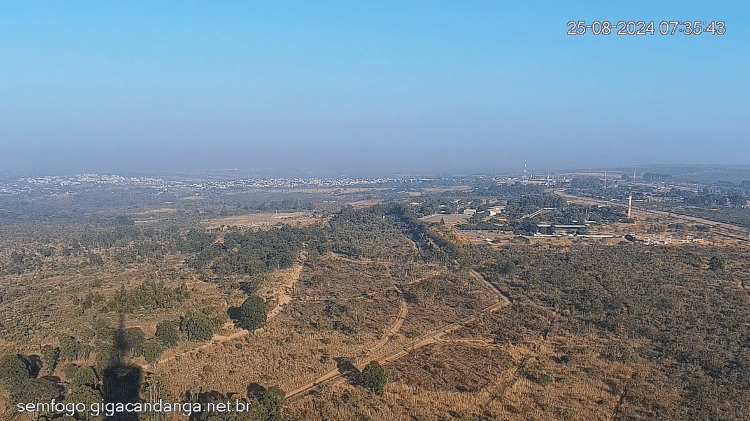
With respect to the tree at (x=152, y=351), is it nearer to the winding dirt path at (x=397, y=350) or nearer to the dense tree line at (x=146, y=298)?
the winding dirt path at (x=397, y=350)

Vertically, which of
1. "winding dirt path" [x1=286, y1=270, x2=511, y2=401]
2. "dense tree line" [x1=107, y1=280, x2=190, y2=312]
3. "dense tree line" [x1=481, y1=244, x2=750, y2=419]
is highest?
"dense tree line" [x1=107, y1=280, x2=190, y2=312]

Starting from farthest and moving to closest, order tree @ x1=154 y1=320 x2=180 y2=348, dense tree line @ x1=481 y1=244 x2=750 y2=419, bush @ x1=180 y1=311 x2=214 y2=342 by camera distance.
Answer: bush @ x1=180 y1=311 x2=214 y2=342, tree @ x1=154 y1=320 x2=180 y2=348, dense tree line @ x1=481 y1=244 x2=750 y2=419

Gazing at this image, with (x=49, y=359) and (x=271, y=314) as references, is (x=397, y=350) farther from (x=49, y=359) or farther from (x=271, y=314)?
(x=49, y=359)

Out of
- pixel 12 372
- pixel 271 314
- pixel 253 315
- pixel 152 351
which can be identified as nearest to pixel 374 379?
pixel 253 315

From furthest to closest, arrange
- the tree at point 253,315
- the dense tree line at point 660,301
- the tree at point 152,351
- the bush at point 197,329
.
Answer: the tree at point 253,315
the bush at point 197,329
the tree at point 152,351
the dense tree line at point 660,301

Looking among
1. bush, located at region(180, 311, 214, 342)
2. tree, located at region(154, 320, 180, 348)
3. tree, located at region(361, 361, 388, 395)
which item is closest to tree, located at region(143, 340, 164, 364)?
tree, located at region(154, 320, 180, 348)

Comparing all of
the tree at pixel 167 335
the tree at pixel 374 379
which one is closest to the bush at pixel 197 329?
the tree at pixel 167 335

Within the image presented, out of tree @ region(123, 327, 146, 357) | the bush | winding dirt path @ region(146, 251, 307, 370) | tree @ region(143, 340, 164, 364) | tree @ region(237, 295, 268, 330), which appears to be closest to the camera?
tree @ region(143, 340, 164, 364)

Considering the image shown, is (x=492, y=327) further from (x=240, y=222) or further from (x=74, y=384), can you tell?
(x=240, y=222)

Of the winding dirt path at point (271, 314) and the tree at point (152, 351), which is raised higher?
the tree at point (152, 351)

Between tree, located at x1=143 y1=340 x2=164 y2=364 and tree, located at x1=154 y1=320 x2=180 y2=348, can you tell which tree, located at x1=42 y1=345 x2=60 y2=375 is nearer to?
tree, located at x1=143 y1=340 x2=164 y2=364
